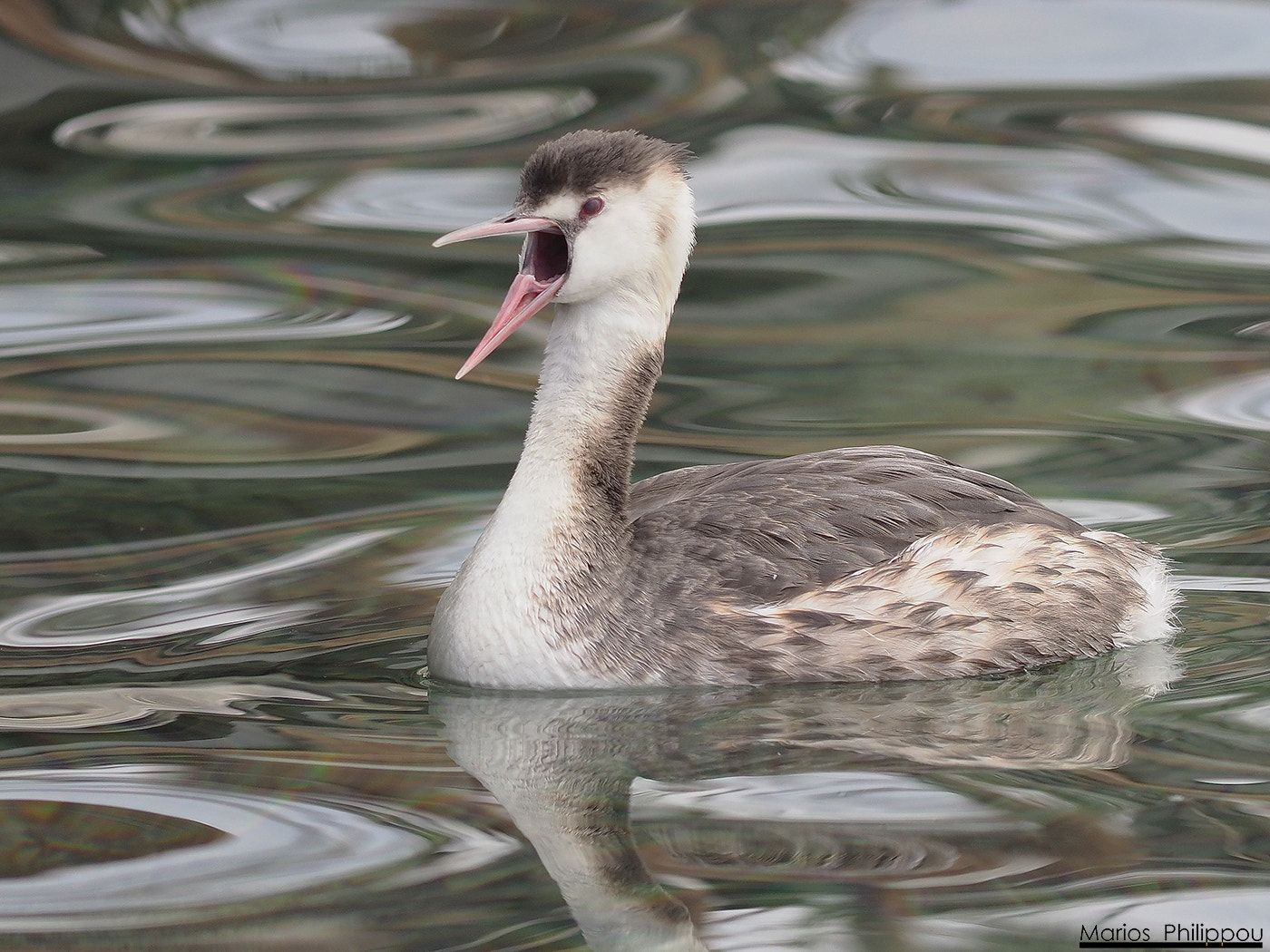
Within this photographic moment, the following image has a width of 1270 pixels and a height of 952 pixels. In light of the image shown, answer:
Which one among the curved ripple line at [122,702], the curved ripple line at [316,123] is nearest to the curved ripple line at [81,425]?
the curved ripple line at [122,702]

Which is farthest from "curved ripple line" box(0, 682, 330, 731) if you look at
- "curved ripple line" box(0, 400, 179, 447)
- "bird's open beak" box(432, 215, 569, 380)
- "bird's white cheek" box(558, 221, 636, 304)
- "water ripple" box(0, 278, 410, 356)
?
"water ripple" box(0, 278, 410, 356)

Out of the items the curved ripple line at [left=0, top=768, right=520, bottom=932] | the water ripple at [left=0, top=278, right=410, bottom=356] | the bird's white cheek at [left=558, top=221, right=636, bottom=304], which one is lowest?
the curved ripple line at [left=0, top=768, right=520, bottom=932]

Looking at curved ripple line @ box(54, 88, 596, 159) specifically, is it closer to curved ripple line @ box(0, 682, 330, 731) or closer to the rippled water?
the rippled water

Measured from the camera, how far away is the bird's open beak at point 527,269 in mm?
Result: 6195

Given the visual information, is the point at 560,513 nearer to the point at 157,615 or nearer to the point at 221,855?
the point at 157,615

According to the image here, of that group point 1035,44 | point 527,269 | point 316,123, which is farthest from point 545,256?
point 1035,44

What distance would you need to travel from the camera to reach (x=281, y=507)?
27.6ft

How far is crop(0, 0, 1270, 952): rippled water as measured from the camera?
4988 millimetres

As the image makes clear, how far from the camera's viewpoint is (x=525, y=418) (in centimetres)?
952

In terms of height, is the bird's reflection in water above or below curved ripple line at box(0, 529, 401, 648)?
below

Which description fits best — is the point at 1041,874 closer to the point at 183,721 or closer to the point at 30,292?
the point at 183,721

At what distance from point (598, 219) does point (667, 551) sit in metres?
1.05

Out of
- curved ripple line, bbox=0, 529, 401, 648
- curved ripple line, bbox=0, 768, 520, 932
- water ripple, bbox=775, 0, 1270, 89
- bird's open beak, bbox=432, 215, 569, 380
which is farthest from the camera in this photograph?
water ripple, bbox=775, 0, 1270, 89

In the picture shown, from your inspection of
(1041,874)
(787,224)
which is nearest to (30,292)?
(787,224)
